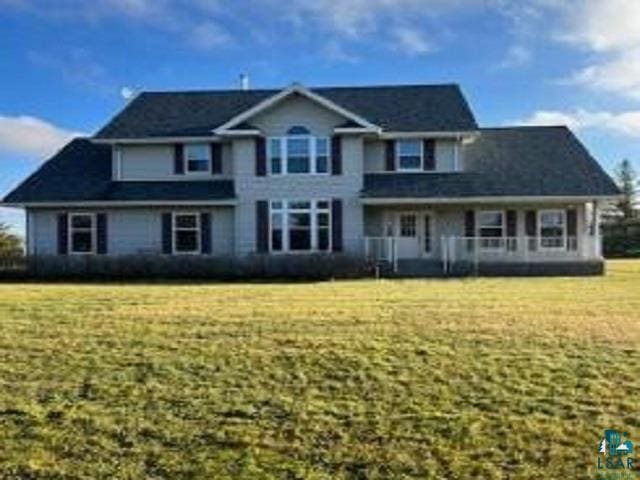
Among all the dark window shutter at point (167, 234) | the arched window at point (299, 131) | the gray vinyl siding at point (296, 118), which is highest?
the gray vinyl siding at point (296, 118)

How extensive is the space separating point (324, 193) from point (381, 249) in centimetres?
278

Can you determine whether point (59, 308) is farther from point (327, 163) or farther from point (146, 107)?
point (146, 107)

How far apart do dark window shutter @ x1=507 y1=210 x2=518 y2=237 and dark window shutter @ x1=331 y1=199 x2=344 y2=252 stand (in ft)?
19.6

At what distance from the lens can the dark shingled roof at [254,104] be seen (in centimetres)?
3462

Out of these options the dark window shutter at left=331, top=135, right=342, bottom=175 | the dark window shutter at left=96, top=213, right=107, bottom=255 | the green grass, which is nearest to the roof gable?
the dark window shutter at left=331, top=135, right=342, bottom=175

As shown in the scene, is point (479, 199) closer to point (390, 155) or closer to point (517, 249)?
point (517, 249)

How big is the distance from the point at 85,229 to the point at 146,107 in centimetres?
598

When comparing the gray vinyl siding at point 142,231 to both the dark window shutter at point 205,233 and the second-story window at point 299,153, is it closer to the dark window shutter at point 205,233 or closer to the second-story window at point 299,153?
the dark window shutter at point 205,233

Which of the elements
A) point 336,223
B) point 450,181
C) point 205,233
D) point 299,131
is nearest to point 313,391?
point 336,223

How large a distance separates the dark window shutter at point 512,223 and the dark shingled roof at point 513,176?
112 cm

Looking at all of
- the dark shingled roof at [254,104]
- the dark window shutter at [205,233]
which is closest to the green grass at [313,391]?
the dark window shutter at [205,233]

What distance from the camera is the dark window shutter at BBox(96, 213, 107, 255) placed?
33.8 metres

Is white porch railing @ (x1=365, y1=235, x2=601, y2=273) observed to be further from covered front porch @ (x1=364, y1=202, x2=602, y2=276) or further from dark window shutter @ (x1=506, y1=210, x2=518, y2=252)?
dark window shutter @ (x1=506, y1=210, x2=518, y2=252)

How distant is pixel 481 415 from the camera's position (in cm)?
1077
